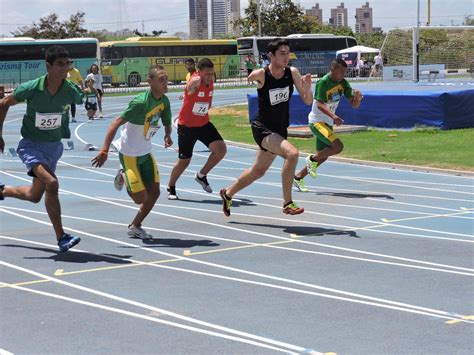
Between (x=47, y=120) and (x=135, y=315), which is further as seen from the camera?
(x=47, y=120)

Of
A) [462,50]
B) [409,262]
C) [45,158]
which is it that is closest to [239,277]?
[409,262]

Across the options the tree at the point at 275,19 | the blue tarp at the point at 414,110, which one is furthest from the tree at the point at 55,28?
the blue tarp at the point at 414,110

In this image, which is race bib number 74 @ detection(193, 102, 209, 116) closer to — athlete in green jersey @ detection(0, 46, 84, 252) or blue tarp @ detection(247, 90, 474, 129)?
athlete in green jersey @ detection(0, 46, 84, 252)

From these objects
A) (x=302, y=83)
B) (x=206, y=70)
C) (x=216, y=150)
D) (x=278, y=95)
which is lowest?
(x=216, y=150)

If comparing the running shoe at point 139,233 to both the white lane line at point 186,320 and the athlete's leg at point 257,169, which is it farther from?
the white lane line at point 186,320

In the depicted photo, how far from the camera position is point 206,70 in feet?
38.2

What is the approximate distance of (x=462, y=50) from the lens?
160 ft

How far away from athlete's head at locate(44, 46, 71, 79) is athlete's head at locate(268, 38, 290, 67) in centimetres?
231

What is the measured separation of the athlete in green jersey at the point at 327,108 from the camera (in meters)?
12.2

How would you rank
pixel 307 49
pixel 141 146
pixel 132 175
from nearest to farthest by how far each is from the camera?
pixel 132 175
pixel 141 146
pixel 307 49

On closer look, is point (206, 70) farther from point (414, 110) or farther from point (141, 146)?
point (414, 110)

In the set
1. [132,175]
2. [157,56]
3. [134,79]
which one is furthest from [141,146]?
[157,56]

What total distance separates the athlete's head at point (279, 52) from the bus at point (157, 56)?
48002 millimetres

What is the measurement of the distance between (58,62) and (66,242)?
1677mm
